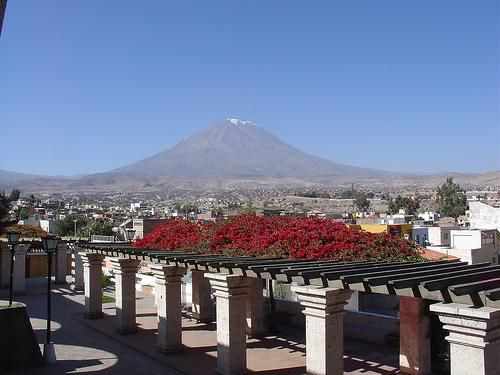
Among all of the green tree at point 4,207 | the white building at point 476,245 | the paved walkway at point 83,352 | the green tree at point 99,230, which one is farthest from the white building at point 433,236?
the green tree at point 4,207

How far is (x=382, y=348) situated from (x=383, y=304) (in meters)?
4.13

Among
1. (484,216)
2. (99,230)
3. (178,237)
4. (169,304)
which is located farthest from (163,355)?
(99,230)

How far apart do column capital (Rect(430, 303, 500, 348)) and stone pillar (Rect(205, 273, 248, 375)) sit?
4615mm

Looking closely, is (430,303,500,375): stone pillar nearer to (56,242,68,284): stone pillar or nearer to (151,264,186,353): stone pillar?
(151,264,186,353): stone pillar

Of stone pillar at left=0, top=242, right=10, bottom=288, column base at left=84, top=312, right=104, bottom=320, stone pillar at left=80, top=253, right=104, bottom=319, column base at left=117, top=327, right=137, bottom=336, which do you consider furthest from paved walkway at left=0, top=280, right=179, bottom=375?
stone pillar at left=0, top=242, right=10, bottom=288

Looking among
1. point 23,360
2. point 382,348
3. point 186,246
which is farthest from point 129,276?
point 382,348

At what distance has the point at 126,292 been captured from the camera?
46.6 feet

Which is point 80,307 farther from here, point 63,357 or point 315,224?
point 315,224

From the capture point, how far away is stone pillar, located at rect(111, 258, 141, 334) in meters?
14.2

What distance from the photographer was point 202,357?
1209cm

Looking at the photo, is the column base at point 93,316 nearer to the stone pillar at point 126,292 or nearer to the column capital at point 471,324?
the stone pillar at point 126,292

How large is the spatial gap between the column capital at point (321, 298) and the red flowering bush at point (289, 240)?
3278 millimetres

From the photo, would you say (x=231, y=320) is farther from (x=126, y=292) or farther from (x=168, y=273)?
(x=126, y=292)

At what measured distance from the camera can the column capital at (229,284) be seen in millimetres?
9812
